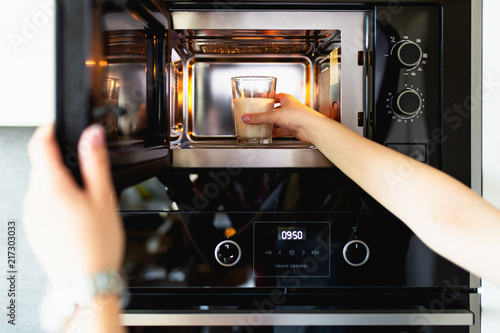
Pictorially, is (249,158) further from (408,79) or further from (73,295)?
(73,295)

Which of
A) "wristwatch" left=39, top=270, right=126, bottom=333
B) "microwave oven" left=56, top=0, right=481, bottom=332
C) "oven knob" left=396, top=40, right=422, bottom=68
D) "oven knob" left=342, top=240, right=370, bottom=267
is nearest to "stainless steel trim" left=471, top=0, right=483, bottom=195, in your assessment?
"microwave oven" left=56, top=0, right=481, bottom=332

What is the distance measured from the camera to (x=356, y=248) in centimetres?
74

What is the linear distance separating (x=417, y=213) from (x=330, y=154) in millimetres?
165

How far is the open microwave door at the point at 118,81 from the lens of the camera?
1.15 ft

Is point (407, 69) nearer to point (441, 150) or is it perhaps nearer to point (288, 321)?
point (441, 150)

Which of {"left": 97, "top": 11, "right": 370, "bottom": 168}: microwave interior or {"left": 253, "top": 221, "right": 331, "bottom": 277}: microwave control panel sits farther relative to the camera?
{"left": 253, "top": 221, "right": 331, "bottom": 277}: microwave control panel

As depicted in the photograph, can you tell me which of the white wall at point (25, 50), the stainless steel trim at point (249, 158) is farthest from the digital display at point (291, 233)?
the white wall at point (25, 50)

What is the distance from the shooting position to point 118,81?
502mm

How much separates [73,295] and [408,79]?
63cm

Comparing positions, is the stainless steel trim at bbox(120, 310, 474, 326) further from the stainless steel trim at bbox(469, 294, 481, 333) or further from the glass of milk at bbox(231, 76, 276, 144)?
the glass of milk at bbox(231, 76, 276, 144)

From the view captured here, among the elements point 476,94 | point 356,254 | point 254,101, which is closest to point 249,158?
point 254,101

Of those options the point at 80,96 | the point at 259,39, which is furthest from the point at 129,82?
the point at 259,39

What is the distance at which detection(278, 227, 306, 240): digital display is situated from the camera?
29.1 inches

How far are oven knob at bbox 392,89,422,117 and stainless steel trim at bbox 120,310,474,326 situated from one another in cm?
36
